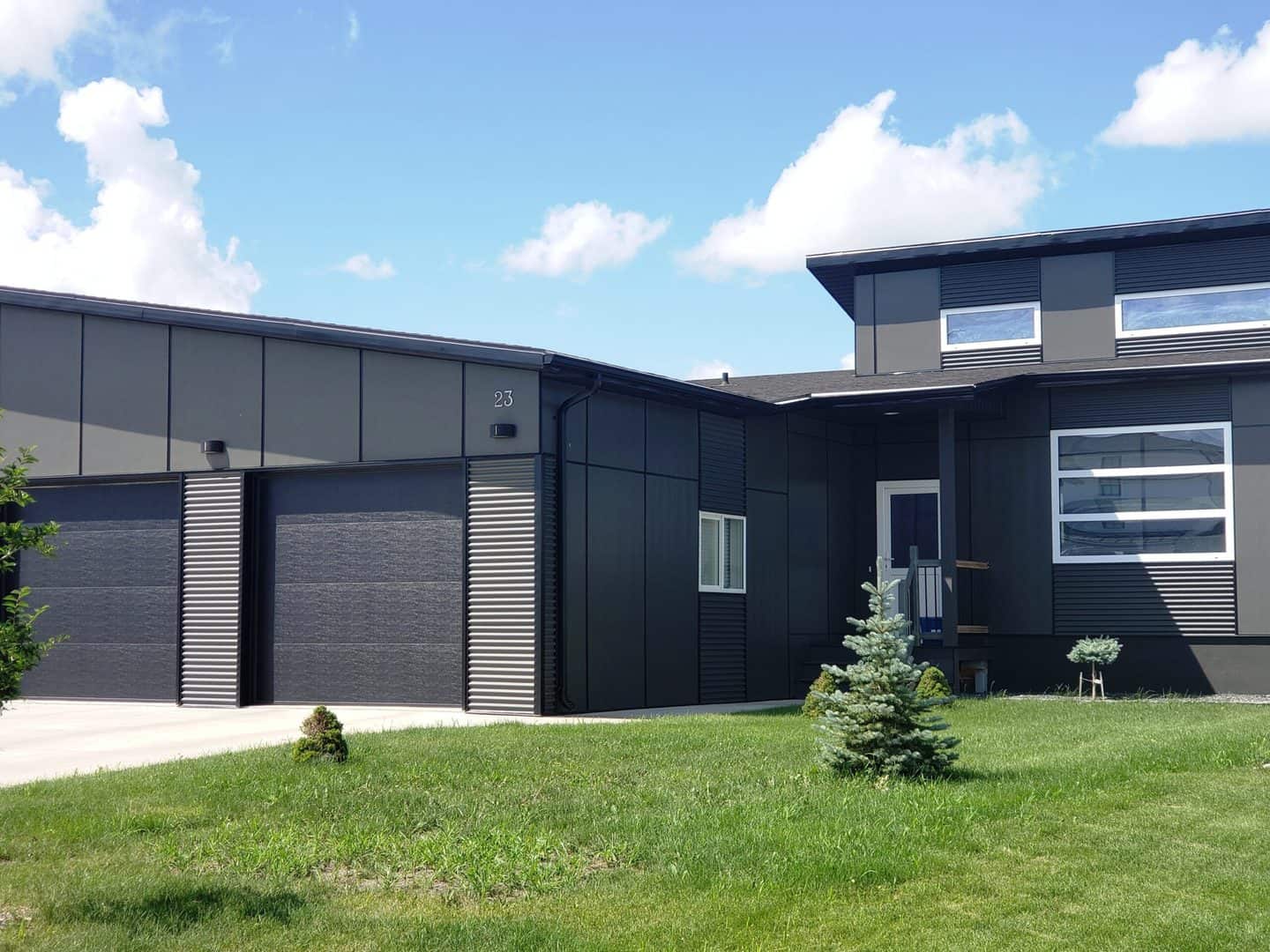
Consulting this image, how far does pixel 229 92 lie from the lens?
16.2 meters

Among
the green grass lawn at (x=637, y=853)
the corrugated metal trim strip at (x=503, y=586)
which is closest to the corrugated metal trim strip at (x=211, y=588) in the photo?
the corrugated metal trim strip at (x=503, y=586)

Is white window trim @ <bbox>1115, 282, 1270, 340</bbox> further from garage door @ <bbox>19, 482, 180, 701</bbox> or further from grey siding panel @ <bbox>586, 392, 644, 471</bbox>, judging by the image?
garage door @ <bbox>19, 482, 180, 701</bbox>

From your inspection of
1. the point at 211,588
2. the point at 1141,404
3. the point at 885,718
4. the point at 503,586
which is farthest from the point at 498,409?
the point at 1141,404

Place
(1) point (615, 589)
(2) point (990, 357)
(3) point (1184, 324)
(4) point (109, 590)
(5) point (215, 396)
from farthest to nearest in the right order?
(2) point (990, 357) < (3) point (1184, 324) < (4) point (109, 590) < (5) point (215, 396) < (1) point (615, 589)

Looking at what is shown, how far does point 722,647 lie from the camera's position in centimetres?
1714

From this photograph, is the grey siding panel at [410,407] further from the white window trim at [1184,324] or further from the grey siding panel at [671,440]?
the white window trim at [1184,324]

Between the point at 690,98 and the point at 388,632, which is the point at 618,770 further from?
the point at 690,98

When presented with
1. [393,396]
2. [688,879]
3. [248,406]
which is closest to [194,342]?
[248,406]

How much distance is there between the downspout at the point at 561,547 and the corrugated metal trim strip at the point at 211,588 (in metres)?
4.19

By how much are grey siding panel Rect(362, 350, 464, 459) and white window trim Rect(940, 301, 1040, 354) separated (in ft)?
27.0

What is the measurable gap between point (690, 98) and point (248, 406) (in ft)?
25.1

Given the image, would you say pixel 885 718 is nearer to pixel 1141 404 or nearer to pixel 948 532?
pixel 948 532

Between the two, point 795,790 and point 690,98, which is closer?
point 795,790

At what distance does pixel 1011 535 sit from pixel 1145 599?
191 cm
